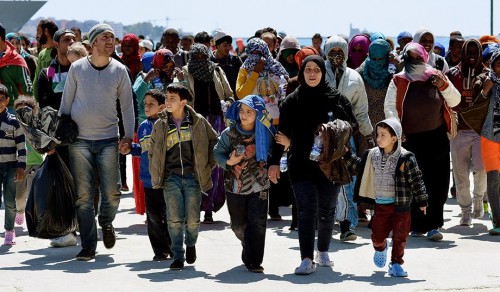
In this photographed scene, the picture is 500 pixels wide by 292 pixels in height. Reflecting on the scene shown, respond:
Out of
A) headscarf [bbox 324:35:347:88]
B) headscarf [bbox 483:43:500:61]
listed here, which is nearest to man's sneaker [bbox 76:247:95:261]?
headscarf [bbox 324:35:347:88]

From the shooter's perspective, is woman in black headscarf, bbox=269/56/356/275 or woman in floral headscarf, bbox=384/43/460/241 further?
woman in floral headscarf, bbox=384/43/460/241

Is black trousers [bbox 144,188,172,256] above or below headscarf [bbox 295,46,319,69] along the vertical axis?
below

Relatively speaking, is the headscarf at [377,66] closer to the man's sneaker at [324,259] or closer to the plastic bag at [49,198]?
A: the man's sneaker at [324,259]

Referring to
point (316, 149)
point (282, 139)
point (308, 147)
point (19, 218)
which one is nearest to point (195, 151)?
point (282, 139)

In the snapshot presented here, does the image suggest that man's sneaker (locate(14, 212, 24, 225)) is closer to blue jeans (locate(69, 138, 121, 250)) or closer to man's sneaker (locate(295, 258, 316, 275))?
blue jeans (locate(69, 138, 121, 250))

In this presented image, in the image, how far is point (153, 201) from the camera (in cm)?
1141

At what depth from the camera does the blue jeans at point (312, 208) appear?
34.6 feet

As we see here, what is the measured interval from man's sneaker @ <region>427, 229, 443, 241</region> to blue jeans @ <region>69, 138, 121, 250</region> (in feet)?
10.6

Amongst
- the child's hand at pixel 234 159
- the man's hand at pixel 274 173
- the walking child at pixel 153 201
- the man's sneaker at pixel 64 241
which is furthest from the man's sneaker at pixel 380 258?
the man's sneaker at pixel 64 241

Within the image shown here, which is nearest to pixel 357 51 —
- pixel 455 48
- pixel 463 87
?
pixel 463 87

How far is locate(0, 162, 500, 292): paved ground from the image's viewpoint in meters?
9.98

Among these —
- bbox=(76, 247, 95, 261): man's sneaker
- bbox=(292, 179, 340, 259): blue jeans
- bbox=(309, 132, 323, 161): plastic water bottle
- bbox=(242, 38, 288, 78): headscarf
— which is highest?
bbox=(242, 38, 288, 78): headscarf

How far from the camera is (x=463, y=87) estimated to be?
1382 cm

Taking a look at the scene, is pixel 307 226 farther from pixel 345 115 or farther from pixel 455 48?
pixel 455 48
